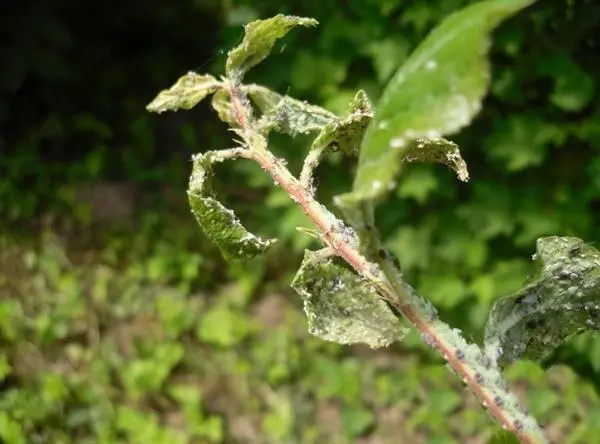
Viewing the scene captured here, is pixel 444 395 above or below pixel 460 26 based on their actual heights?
below

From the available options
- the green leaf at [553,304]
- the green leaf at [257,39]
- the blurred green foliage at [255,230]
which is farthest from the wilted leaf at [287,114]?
the blurred green foliage at [255,230]

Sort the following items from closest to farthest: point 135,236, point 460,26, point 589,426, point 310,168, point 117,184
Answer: point 460,26 → point 310,168 → point 589,426 → point 135,236 → point 117,184

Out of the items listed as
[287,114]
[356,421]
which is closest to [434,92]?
[287,114]

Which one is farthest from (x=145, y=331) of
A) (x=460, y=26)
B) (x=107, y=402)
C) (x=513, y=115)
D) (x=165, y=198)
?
(x=460, y=26)

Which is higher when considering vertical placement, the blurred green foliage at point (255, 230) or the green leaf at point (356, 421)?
the blurred green foliage at point (255, 230)

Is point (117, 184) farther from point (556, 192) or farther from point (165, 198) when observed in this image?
point (556, 192)

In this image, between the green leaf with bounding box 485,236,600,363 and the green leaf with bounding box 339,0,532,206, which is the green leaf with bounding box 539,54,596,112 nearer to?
the green leaf with bounding box 485,236,600,363

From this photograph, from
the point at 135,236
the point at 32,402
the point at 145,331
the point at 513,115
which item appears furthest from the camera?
the point at 135,236

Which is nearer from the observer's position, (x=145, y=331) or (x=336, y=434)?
(x=336, y=434)

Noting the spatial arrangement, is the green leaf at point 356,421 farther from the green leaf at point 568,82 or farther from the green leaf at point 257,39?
the green leaf at point 257,39
